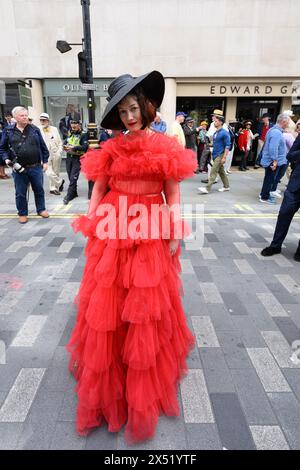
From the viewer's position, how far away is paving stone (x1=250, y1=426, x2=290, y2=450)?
1.88 meters

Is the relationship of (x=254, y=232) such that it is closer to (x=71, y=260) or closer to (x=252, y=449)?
(x=71, y=260)

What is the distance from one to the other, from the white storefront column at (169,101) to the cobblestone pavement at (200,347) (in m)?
8.57

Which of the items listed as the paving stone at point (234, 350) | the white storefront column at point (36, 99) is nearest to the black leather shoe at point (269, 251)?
the paving stone at point (234, 350)

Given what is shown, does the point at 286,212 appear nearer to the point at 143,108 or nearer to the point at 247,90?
the point at 143,108

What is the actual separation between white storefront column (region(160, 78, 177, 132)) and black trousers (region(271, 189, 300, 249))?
901cm

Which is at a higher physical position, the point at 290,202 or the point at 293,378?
the point at 290,202

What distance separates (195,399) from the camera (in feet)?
7.23

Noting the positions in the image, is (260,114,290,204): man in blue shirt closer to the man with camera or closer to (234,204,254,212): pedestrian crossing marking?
(234,204,254,212): pedestrian crossing marking

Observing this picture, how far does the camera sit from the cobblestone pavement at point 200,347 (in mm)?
1963

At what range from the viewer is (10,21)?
38.5 ft


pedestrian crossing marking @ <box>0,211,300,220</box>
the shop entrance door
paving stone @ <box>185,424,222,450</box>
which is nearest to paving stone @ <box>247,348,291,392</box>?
paving stone @ <box>185,424,222,450</box>

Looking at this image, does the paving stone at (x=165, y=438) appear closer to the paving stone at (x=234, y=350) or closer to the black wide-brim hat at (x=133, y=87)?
the paving stone at (x=234, y=350)

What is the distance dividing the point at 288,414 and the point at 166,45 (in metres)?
12.5

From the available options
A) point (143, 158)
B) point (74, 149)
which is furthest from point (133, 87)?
point (74, 149)
